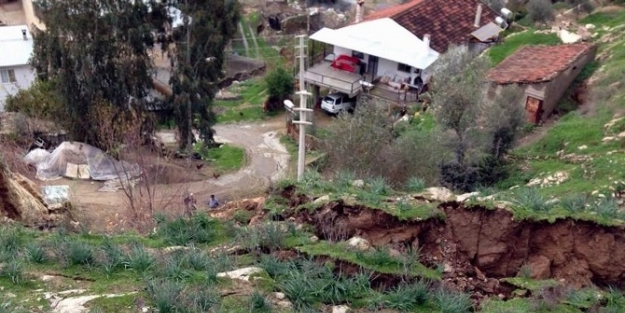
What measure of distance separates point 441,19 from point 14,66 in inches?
945

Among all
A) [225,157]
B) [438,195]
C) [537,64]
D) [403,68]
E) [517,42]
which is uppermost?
[438,195]

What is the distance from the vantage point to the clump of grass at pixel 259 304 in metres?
8.96

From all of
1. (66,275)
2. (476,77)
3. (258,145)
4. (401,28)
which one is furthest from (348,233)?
(401,28)

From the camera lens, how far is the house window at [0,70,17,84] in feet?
123

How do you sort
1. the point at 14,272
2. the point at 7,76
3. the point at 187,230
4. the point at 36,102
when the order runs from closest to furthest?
the point at 14,272 → the point at 187,230 → the point at 36,102 → the point at 7,76

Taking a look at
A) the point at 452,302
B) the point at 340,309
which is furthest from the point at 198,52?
the point at 452,302

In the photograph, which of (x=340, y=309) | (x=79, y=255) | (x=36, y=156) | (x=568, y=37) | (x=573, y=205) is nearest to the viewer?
(x=340, y=309)

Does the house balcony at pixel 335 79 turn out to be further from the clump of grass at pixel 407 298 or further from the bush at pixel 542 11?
the clump of grass at pixel 407 298

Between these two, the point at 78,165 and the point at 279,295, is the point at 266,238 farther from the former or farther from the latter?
the point at 78,165

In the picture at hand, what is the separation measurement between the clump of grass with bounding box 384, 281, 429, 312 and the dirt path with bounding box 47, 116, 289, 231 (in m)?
10.3

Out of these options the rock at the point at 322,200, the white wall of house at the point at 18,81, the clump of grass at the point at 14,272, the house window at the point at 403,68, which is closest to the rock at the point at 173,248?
the clump of grass at the point at 14,272

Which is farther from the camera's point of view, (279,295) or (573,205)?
(573,205)

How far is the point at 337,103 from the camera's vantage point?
3459 centimetres

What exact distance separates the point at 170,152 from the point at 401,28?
44.7 ft
